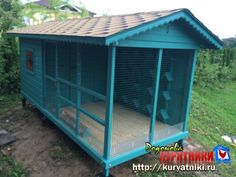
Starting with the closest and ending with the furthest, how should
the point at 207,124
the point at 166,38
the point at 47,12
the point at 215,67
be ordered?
the point at 166,38 → the point at 207,124 → the point at 47,12 → the point at 215,67

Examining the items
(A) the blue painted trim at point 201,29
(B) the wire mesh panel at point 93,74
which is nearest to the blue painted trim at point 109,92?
(A) the blue painted trim at point 201,29

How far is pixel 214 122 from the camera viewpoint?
643cm

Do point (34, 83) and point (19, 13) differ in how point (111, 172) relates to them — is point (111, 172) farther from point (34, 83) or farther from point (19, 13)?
→ point (19, 13)

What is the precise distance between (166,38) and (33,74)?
3252 mm

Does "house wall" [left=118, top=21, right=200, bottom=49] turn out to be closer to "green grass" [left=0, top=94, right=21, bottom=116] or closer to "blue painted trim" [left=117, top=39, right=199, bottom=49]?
"blue painted trim" [left=117, top=39, right=199, bottom=49]

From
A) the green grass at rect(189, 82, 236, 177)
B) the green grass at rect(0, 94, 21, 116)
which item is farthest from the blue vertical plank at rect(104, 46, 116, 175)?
the green grass at rect(0, 94, 21, 116)

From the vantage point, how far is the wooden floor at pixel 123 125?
3.69 meters

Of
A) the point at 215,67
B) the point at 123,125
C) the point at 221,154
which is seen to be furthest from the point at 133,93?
the point at 215,67

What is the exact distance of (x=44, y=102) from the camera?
4719mm

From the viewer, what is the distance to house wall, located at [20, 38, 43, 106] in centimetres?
471

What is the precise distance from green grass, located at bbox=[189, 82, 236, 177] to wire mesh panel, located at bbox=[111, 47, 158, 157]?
150 centimetres

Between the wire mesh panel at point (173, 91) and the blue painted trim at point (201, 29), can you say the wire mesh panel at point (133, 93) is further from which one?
the blue painted trim at point (201, 29)

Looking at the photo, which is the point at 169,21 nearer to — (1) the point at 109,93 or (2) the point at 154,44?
(2) the point at 154,44

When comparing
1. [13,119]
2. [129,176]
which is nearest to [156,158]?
[129,176]
